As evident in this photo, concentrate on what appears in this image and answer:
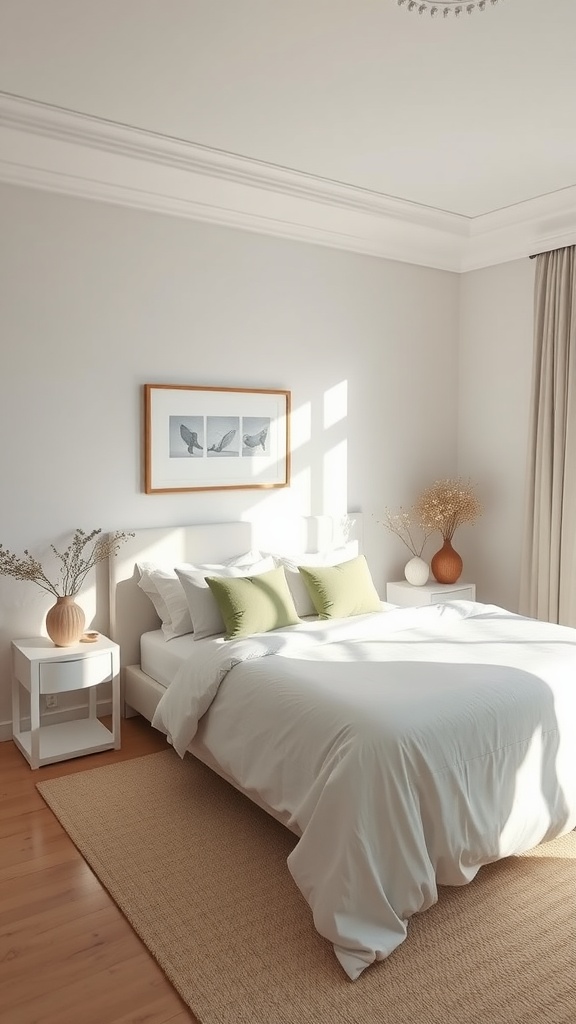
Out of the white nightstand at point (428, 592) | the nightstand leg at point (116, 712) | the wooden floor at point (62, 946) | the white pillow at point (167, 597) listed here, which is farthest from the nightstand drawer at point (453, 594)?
the wooden floor at point (62, 946)

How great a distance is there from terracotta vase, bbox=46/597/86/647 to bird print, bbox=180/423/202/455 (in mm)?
1137

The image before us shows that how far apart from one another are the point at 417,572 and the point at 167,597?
189 cm

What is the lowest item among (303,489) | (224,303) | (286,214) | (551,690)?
(551,690)

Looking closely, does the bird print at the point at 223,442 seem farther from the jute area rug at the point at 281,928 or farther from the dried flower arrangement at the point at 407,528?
the jute area rug at the point at 281,928

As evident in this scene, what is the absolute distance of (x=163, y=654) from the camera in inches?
153

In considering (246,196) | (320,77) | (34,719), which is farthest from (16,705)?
(320,77)

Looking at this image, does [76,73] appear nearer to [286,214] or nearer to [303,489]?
[286,214]

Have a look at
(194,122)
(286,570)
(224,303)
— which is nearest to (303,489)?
(286,570)

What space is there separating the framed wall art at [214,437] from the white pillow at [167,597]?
452 millimetres

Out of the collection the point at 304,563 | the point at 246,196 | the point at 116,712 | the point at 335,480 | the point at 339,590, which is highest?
the point at 246,196

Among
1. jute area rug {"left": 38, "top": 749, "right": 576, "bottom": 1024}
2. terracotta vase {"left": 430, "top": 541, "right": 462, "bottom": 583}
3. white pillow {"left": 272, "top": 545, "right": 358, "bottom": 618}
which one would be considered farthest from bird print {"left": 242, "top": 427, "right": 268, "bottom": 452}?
jute area rug {"left": 38, "top": 749, "right": 576, "bottom": 1024}

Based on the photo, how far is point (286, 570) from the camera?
4.34 metres

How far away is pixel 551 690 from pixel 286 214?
3.14 meters

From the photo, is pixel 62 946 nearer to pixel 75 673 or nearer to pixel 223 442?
pixel 75 673
